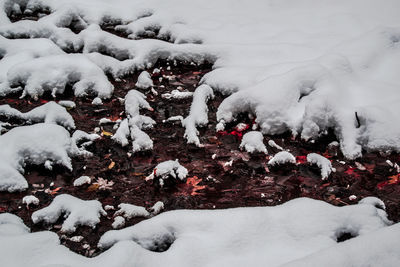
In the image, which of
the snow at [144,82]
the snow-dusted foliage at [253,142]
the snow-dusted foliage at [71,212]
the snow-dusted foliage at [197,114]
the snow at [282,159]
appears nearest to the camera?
the snow-dusted foliage at [71,212]

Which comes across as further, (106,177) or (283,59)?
(283,59)

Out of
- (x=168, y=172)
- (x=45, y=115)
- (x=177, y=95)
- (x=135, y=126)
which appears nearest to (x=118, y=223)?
(x=168, y=172)

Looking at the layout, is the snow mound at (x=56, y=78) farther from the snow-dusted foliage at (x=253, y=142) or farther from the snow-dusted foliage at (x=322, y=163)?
the snow-dusted foliage at (x=322, y=163)

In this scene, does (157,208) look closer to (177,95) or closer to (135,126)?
(135,126)

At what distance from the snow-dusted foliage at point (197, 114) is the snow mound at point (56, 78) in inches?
51.7

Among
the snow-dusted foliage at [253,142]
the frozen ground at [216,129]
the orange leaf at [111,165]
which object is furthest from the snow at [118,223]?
the snow-dusted foliage at [253,142]

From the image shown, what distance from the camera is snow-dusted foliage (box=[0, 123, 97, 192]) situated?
2.98 meters

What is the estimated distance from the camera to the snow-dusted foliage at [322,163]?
3.06 m

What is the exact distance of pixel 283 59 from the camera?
4.57 meters

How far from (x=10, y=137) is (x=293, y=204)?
2975mm

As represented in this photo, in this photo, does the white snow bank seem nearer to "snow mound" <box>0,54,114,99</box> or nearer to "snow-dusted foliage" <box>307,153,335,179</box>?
"snow-dusted foliage" <box>307,153,335,179</box>

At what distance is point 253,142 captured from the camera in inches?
134

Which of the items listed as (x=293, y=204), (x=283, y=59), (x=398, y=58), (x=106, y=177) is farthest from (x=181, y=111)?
(x=398, y=58)

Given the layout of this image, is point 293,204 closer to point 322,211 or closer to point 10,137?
point 322,211
